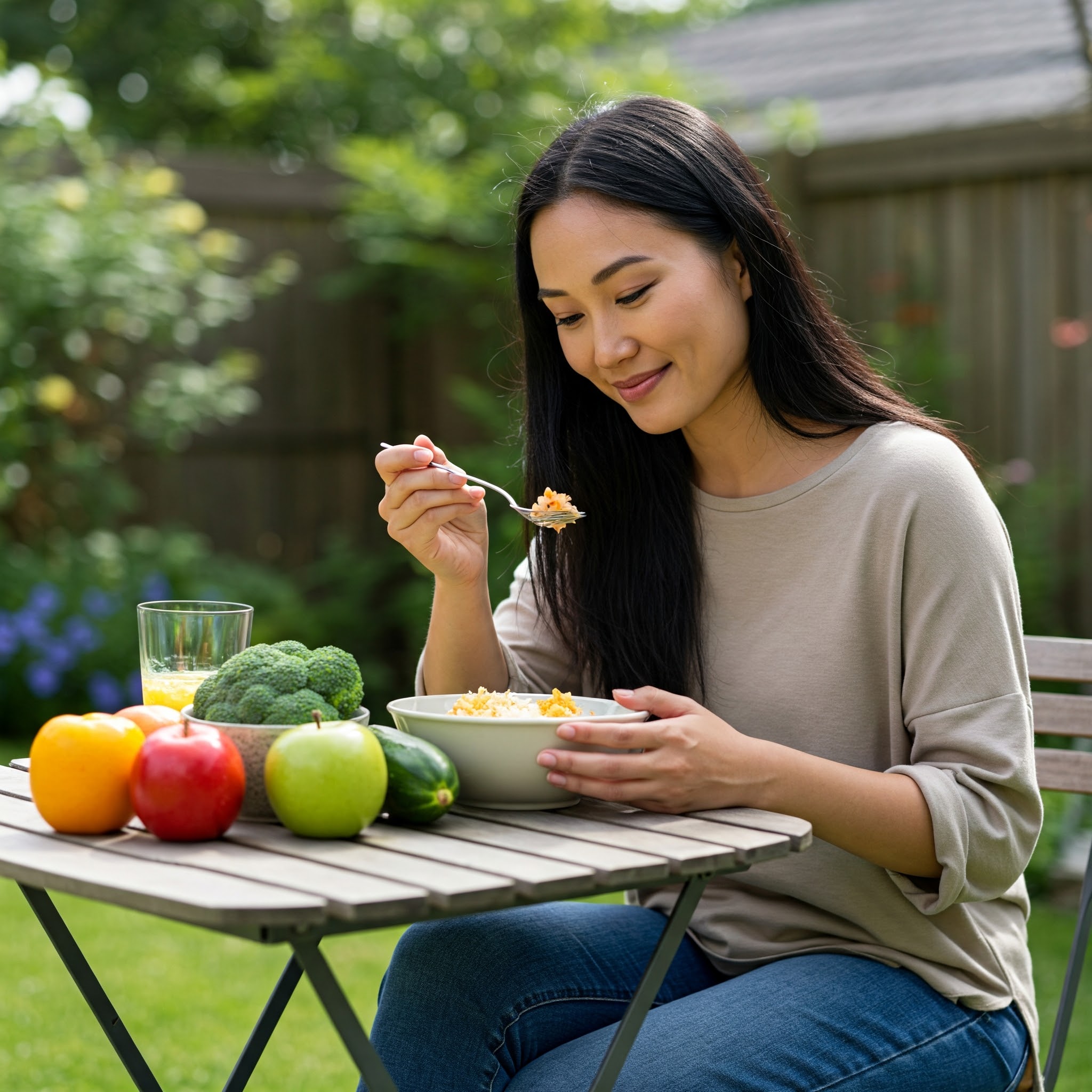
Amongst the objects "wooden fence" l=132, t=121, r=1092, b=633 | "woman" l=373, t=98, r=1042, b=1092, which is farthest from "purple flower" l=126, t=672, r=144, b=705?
"woman" l=373, t=98, r=1042, b=1092

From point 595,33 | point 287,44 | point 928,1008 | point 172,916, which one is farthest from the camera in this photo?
point 287,44

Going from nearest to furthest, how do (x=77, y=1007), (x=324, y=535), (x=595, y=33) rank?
(x=77, y=1007)
(x=324, y=535)
(x=595, y=33)

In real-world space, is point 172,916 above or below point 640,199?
below

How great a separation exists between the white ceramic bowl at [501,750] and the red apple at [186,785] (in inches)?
9.2

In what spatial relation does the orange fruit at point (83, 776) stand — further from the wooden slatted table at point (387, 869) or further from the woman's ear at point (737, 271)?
the woman's ear at point (737, 271)

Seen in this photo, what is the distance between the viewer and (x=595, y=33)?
27.0 feet

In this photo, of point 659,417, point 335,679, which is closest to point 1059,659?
point 659,417

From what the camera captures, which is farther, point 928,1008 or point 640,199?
point 640,199

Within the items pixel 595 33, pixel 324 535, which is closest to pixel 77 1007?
pixel 324 535

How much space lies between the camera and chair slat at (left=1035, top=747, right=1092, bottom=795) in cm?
211

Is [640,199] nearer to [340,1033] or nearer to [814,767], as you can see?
[814,767]

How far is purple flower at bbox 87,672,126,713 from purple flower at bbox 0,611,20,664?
28 cm

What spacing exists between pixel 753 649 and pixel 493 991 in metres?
0.54

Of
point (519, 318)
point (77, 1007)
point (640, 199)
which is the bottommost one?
point (77, 1007)
